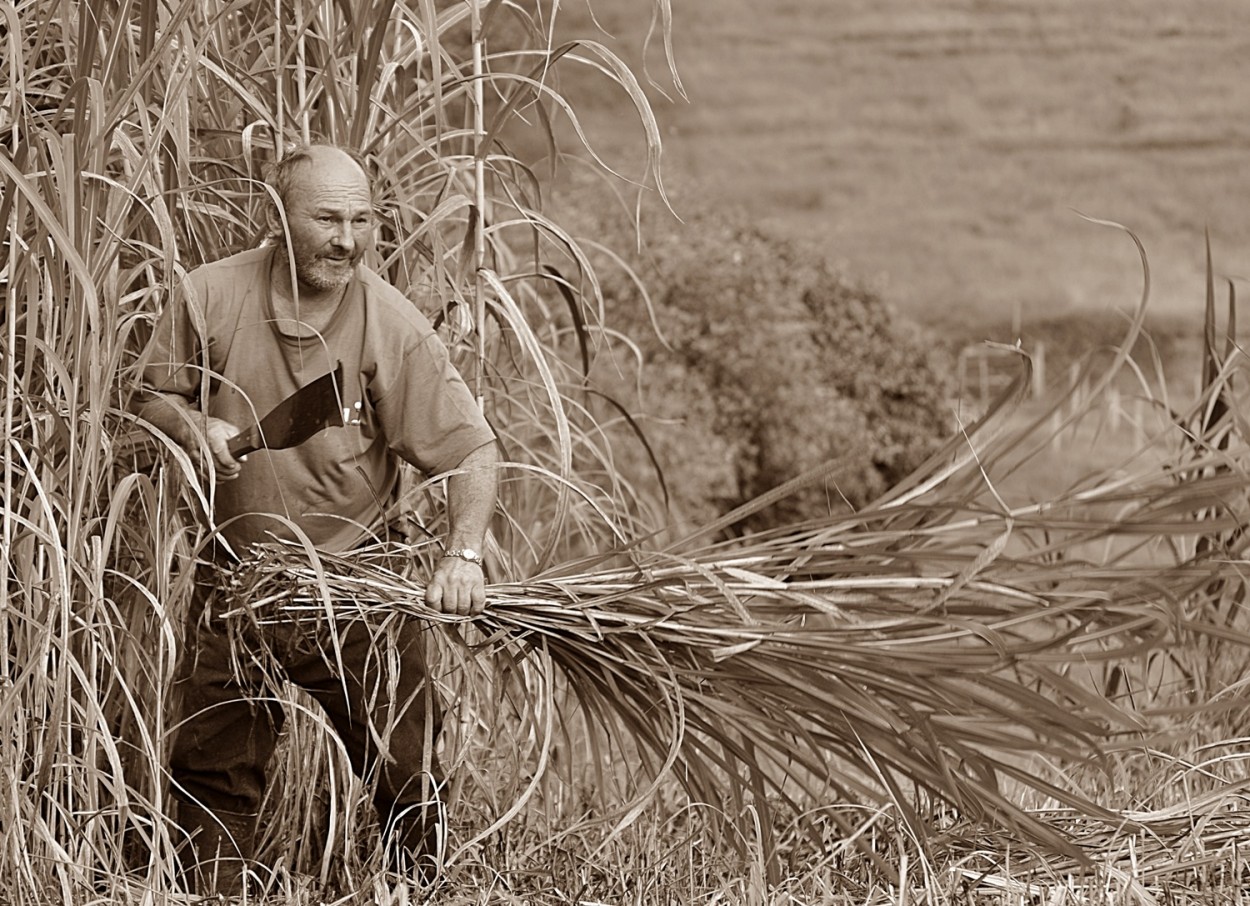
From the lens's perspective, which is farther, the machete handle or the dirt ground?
the dirt ground

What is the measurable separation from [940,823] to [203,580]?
110 centimetres

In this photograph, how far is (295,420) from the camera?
2137mm

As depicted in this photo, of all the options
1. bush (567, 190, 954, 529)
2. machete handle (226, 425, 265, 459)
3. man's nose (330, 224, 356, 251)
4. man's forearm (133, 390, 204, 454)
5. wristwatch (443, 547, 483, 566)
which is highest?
man's nose (330, 224, 356, 251)

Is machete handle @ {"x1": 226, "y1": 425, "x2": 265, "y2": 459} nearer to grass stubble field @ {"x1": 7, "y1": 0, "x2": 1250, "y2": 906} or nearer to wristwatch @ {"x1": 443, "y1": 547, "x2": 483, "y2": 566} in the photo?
grass stubble field @ {"x1": 7, "y1": 0, "x2": 1250, "y2": 906}

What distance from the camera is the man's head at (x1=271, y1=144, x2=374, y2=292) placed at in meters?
2.10

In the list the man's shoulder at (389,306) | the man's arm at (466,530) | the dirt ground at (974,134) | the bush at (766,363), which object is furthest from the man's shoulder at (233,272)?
the dirt ground at (974,134)

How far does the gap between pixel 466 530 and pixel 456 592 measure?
0.33 ft

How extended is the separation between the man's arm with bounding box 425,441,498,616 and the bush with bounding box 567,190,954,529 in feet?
12.7

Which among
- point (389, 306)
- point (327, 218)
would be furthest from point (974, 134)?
point (327, 218)

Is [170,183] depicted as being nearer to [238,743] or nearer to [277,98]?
[277,98]

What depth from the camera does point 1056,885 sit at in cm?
215

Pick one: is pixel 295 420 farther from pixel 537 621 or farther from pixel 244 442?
pixel 537 621

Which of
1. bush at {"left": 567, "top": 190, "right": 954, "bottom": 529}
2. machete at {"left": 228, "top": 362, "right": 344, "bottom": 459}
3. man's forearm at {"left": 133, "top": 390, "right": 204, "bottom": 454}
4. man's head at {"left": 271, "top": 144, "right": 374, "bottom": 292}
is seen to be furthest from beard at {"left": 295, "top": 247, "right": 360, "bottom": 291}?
bush at {"left": 567, "top": 190, "right": 954, "bottom": 529}

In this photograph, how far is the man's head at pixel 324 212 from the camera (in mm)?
2096
